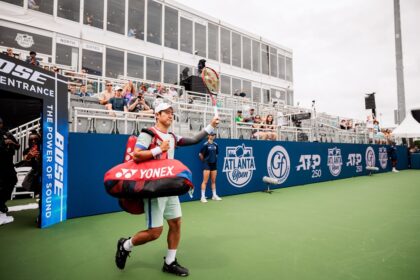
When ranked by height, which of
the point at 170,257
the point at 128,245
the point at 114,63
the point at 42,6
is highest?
the point at 42,6

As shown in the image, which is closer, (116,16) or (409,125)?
(409,125)

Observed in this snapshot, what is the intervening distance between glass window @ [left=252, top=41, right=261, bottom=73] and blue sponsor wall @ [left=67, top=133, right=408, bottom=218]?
11315 millimetres

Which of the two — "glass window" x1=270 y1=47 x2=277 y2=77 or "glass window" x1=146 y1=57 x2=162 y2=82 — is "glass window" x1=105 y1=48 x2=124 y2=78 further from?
"glass window" x1=270 y1=47 x2=277 y2=77

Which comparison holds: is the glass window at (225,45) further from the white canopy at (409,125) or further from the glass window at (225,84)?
the white canopy at (409,125)

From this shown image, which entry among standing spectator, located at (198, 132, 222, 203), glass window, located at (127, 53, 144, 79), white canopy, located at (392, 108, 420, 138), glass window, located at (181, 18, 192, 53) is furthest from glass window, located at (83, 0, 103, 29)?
white canopy, located at (392, 108, 420, 138)

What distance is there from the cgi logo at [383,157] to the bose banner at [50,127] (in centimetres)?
2017

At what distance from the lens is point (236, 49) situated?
837 inches

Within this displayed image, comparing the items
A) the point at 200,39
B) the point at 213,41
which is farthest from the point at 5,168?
the point at 213,41

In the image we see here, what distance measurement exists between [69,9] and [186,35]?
7874 mm

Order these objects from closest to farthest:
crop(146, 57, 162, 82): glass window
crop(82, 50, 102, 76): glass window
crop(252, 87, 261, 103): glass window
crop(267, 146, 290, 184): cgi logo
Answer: crop(267, 146, 290, 184): cgi logo, crop(82, 50, 102, 76): glass window, crop(146, 57, 162, 82): glass window, crop(252, 87, 261, 103): glass window

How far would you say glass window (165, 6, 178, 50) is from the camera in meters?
17.4

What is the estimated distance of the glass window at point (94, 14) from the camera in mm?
14305

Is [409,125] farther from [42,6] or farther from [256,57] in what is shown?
[256,57]

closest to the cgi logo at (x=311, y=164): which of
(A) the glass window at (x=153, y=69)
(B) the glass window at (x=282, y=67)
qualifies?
(A) the glass window at (x=153, y=69)
